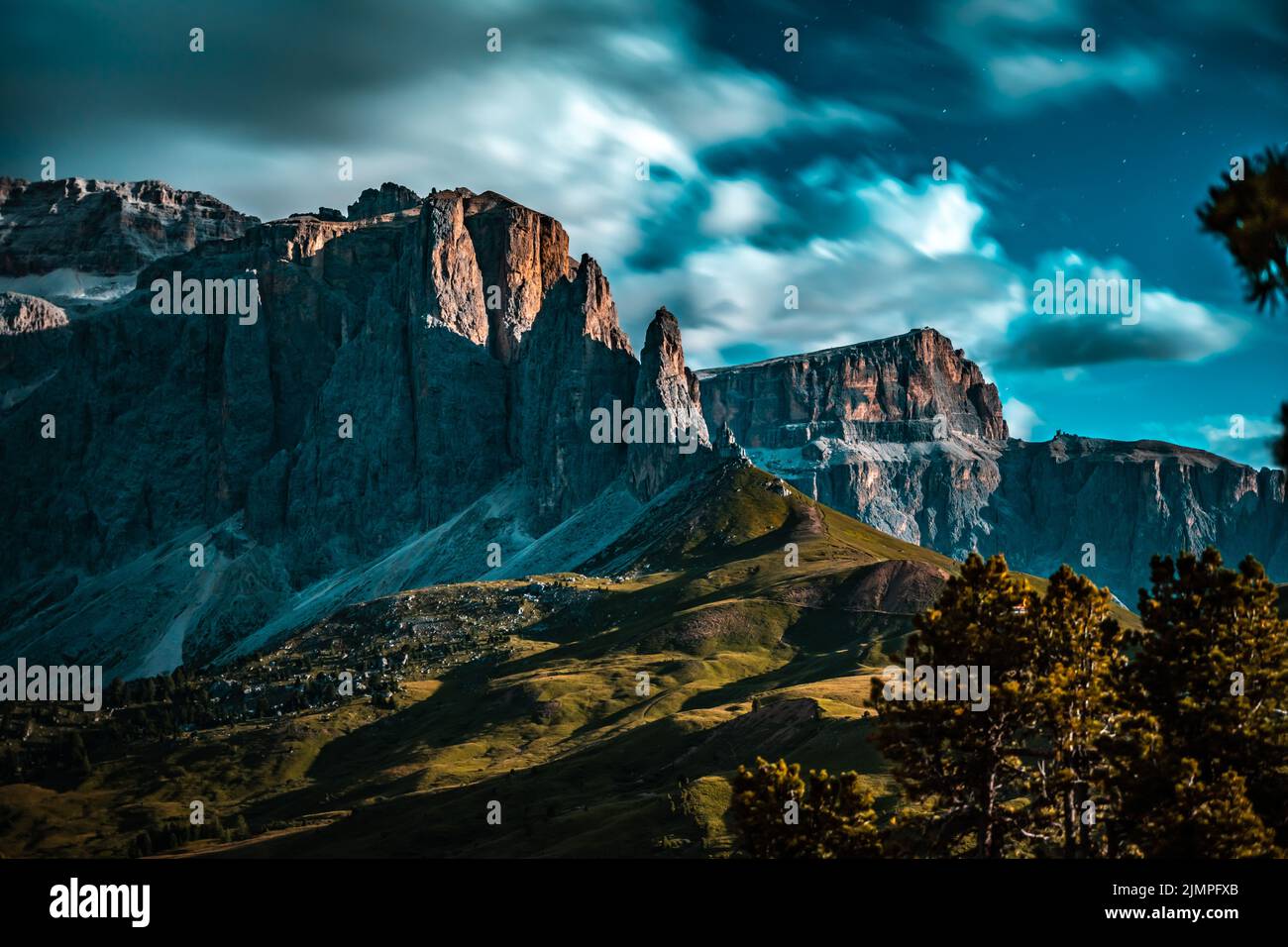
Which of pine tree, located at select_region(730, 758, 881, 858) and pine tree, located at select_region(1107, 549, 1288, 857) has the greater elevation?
pine tree, located at select_region(1107, 549, 1288, 857)

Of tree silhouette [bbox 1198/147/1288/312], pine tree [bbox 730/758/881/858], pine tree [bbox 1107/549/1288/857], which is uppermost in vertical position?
tree silhouette [bbox 1198/147/1288/312]

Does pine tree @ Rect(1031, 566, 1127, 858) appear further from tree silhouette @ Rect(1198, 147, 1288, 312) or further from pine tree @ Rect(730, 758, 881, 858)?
tree silhouette @ Rect(1198, 147, 1288, 312)

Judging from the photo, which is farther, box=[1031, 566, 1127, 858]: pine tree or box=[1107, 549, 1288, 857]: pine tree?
box=[1031, 566, 1127, 858]: pine tree

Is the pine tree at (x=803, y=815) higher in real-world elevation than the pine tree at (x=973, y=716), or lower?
lower

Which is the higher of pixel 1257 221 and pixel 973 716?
pixel 1257 221

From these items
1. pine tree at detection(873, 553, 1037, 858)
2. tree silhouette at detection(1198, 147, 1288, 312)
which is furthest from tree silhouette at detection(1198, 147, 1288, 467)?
pine tree at detection(873, 553, 1037, 858)

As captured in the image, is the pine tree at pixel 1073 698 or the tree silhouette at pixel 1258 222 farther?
the pine tree at pixel 1073 698

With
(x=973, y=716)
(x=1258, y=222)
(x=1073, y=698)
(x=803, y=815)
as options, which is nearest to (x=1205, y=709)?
(x=1073, y=698)

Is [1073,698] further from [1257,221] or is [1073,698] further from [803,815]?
[1257,221]

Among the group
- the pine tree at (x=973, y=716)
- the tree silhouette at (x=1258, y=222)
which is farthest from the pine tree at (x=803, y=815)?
the tree silhouette at (x=1258, y=222)

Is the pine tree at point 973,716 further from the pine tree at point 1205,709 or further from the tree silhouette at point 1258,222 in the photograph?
the tree silhouette at point 1258,222
